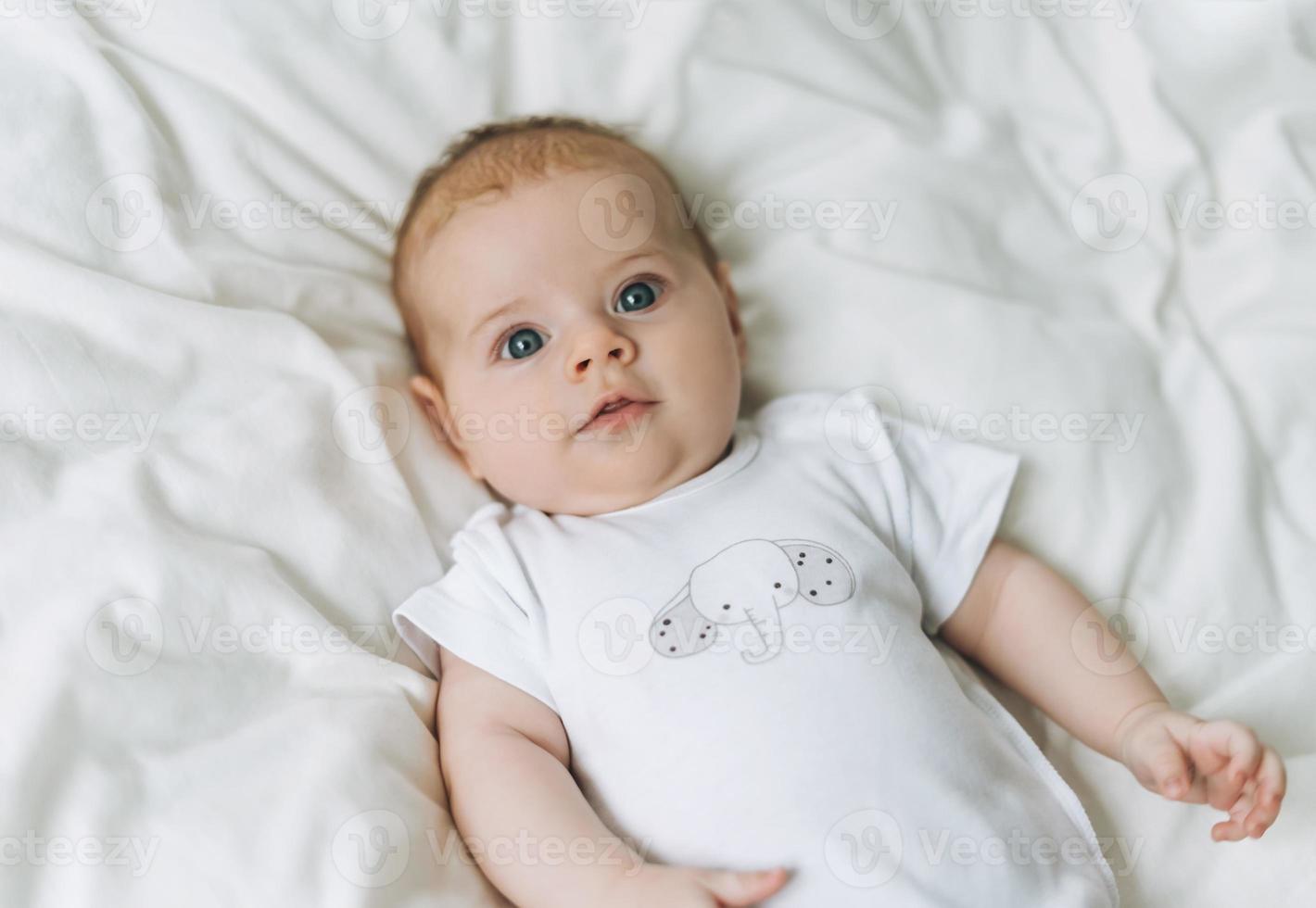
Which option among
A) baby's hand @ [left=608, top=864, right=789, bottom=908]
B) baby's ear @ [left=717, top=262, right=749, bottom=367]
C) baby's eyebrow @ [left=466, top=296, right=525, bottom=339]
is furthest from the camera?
baby's ear @ [left=717, top=262, right=749, bottom=367]

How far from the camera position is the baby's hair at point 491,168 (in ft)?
4.64

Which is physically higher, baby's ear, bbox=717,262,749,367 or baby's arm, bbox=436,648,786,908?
baby's ear, bbox=717,262,749,367

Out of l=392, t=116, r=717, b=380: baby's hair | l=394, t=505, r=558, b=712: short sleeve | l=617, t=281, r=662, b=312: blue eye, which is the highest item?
l=392, t=116, r=717, b=380: baby's hair

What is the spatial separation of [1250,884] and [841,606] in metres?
0.51

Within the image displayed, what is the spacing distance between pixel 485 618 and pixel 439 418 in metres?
0.29

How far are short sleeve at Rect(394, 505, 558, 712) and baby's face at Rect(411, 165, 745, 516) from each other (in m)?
0.10

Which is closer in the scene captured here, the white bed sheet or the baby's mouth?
the white bed sheet

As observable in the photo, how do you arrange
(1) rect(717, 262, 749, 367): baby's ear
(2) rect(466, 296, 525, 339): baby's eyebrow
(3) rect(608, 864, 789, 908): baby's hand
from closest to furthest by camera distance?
(3) rect(608, 864, 789, 908): baby's hand
(2) rect(466, 296, 525, 339): baby's eyebrow
(1) rect(717, 262, 749, 367): baby's ear

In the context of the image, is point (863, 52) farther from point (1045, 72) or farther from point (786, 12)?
point (1045, 72)

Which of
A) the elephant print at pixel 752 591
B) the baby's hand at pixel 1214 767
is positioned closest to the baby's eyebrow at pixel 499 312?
the elephant print at pixel 752 591

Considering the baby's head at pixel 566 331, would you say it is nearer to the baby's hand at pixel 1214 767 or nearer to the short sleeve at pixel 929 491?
the short sleeve at pixel 929 491

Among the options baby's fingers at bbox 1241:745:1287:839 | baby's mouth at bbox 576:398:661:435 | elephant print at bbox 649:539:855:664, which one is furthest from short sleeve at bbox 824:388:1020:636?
baby's fingers at bbox 1241:745:1287:839

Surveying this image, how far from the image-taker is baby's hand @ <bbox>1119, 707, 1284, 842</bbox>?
110 centimetres

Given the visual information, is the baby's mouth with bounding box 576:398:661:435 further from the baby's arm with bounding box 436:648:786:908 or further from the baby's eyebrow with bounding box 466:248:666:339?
the baby's arm with bounding box 436:648:786:908
